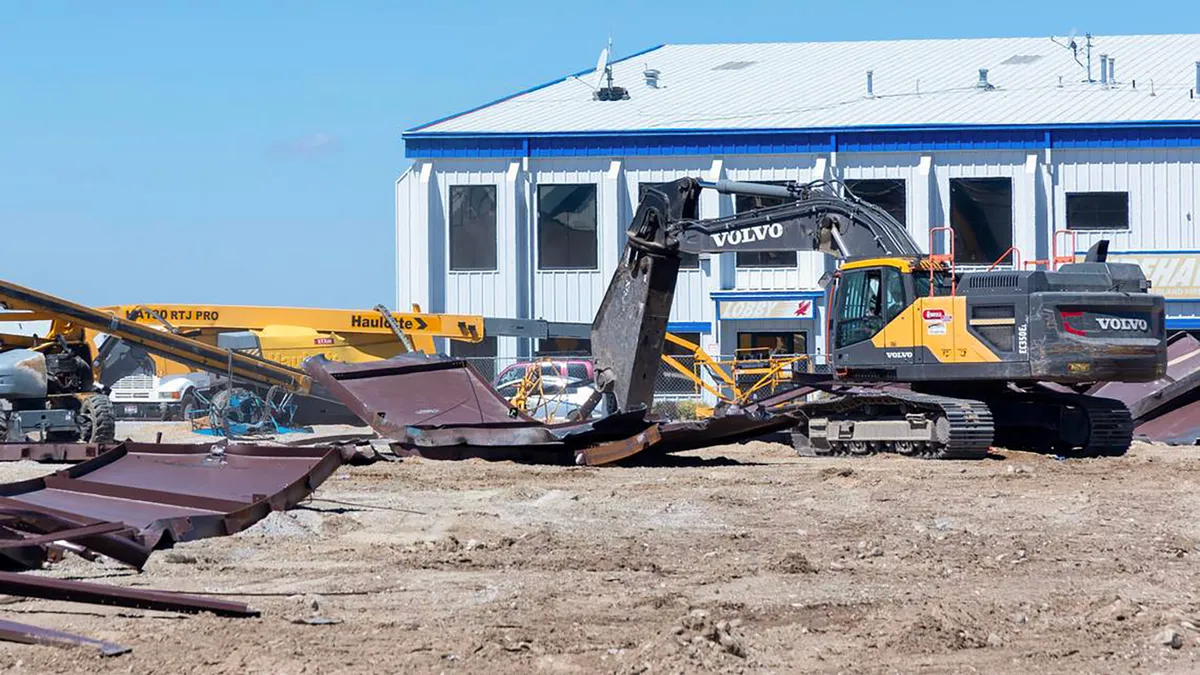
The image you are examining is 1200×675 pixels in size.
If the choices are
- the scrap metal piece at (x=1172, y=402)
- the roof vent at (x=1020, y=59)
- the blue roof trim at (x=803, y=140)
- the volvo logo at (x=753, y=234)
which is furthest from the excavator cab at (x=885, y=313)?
the roof vent at (x=1020, y=59)

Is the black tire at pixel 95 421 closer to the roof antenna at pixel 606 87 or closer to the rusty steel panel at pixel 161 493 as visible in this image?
the rusty steel panel at pixel 161 493

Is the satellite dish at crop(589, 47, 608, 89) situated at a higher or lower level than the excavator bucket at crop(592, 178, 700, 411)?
higher

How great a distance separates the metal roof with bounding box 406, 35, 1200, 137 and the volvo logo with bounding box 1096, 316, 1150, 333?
1953 cm

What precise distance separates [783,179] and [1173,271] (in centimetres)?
918

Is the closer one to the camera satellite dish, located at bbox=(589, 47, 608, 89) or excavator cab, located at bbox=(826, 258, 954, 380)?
excavator cab, located at bbox=(826, 258, 954, 380)

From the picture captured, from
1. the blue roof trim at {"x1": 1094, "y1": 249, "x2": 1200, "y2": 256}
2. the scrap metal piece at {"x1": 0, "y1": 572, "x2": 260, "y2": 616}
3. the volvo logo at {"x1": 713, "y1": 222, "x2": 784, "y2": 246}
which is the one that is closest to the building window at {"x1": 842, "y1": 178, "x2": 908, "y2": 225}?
the blue roof trim at {"x1": 1094, "y1": 249, "x2": 1200, "y2": 256}

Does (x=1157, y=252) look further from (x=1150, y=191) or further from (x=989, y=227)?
(x=989, y=227)

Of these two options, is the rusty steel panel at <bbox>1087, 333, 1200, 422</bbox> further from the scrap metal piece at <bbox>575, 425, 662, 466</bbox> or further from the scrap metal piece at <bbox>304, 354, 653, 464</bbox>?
the scrap metal piece at <bbox>304, 354, 653, 464</bbox>

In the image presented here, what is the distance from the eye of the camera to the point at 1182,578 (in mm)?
10180

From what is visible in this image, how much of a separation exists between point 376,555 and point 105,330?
13.0 metres

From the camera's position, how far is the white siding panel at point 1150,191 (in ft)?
122

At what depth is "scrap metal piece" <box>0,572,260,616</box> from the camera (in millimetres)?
7984

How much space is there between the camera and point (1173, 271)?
3647cm

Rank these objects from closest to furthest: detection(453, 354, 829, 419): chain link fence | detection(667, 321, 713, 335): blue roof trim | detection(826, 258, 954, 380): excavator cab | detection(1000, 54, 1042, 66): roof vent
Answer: detection(826, 258, 954, 380): excavator cab → detection(453, 354, 829, 419): chain link fence → detection(667, 321, 713, 335): blue roof trim → detection(1000, 54, 1042, 66): roof vent
